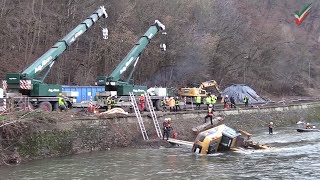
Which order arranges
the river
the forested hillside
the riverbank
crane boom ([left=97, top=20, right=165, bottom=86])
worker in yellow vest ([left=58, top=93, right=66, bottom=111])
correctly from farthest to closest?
the forested hillside, crane boom ([left=97, top=20, right=165, bottom=86]), worker in yellow vest ([left=58, top=93, right=66, bottom=111]), the riverbank, the river

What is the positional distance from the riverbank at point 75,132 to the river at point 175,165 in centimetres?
87

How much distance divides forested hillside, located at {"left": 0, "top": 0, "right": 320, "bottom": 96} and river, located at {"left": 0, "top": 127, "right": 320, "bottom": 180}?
20905 mm

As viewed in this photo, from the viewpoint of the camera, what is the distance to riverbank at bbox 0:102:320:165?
841 inches

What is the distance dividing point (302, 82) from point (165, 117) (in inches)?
2220

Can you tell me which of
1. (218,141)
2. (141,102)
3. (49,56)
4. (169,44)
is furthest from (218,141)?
(169,44)

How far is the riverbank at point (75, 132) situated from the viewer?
2136 cm

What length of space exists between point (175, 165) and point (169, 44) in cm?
3332

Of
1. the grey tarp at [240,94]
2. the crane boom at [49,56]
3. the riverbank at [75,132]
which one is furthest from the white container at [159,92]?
the grey tarp at [240,94]

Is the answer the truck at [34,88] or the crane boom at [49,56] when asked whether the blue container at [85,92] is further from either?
the truck at [34,88]

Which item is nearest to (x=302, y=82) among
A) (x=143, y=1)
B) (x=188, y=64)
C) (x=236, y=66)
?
(x=236, y=66)

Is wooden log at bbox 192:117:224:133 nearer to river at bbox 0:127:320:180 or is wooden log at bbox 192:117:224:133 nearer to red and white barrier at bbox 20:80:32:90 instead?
river at bbox 0:127:320:180

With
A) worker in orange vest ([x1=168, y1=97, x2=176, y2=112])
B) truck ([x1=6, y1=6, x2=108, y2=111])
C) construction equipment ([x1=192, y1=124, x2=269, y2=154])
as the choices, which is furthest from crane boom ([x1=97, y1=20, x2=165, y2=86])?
construction equipment ([x1=192, y1=124, x2=269, y2=154])

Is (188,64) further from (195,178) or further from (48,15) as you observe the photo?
(195,178)

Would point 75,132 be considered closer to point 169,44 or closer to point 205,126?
point 205,126
